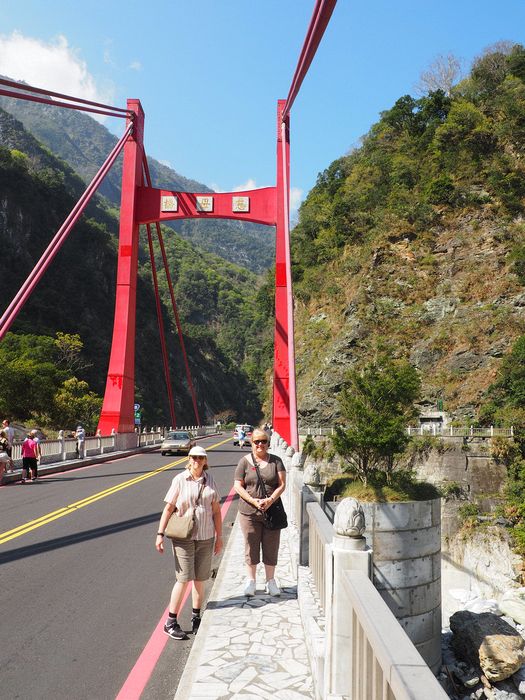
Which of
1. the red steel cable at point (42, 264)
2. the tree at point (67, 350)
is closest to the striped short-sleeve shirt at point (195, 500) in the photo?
the red steel cable at point (42, 264)

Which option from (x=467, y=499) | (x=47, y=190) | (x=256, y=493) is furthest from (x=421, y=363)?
(x=47, y=190)

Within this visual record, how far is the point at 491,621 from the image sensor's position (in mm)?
13008

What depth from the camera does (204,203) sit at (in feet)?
94.6

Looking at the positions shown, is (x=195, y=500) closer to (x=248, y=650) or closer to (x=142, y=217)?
(x=248, y=650)

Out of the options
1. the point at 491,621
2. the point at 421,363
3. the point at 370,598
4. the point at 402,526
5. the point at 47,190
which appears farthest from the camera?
the point at 47,190

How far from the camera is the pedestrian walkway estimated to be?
12.3 ft

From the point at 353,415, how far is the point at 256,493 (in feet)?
85.1

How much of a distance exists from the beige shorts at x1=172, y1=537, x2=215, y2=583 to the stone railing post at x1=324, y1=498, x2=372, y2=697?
164 cm

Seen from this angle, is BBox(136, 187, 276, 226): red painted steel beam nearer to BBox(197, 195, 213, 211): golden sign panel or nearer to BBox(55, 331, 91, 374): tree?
BBox(197, 195, 213, 211): golden sign panel

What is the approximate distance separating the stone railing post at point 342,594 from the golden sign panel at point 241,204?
26.5 m

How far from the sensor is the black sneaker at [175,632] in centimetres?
481

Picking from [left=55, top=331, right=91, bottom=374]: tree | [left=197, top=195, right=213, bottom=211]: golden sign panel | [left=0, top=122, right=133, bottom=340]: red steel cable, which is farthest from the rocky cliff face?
[left=0, top=122, right=133, bottom=340]: red steel cable

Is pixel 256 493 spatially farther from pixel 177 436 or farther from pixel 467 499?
pixel 467 499

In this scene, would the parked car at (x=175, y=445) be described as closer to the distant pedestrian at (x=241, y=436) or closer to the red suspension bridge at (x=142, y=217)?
the red suspension bridge at (x=142, y=217)
